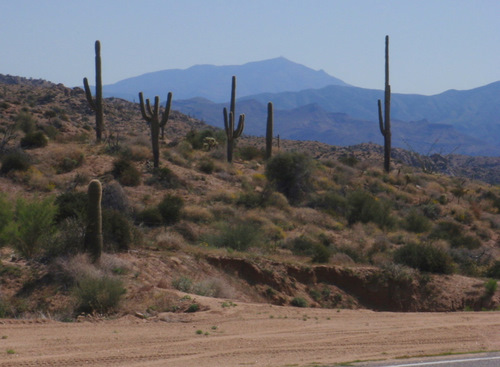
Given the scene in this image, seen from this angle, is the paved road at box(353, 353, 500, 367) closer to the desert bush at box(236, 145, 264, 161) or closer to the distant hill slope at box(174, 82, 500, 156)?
the desert bush at box(236, 145, 264, 161)

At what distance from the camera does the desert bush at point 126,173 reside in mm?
28266

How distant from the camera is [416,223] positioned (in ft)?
97.1

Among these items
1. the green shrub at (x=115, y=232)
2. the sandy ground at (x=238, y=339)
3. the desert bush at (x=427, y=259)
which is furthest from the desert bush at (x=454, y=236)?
the green shrub at (x=115, y=232)

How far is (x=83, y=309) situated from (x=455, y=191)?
3063 cm

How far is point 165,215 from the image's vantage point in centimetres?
2358

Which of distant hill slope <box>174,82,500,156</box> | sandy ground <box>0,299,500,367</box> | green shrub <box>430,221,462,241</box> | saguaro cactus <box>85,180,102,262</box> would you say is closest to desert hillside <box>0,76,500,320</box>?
green shrub <box>430,221,462,241</box>

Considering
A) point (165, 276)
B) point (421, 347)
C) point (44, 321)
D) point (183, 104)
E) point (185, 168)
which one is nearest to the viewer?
point (421, 347)

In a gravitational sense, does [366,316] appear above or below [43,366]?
below

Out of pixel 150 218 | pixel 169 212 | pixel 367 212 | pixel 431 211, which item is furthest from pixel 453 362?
pixel 431 211

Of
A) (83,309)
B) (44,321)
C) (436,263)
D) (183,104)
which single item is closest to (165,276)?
(83,309)

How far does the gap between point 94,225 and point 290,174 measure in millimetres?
17860

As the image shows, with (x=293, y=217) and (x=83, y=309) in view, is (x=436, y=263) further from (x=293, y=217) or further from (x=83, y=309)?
(x=83, y=309)

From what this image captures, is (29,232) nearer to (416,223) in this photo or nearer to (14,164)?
(14,164)

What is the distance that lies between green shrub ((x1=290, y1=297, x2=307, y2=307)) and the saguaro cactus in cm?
548
